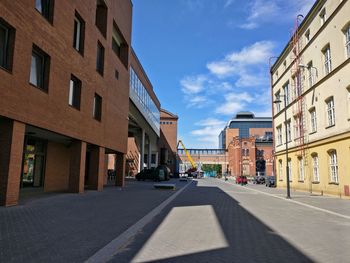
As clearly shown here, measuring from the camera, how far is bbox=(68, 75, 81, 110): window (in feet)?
62.1

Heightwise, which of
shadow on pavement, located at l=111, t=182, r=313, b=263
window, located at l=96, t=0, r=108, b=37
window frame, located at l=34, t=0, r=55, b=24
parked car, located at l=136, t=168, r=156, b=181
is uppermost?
window, located at l=96, t=0, r=108, b=37

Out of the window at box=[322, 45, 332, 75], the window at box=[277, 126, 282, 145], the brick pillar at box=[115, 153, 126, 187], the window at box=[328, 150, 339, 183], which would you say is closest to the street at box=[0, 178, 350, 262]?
the window at box=[328, 150, 339, 183]

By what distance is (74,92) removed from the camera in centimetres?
1948

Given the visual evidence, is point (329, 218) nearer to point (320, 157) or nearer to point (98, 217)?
point (98, 217)

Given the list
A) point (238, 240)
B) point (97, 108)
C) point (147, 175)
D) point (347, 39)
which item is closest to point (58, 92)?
point (97, 108)

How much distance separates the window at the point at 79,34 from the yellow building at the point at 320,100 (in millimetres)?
14690

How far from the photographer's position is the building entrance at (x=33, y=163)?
18334mm

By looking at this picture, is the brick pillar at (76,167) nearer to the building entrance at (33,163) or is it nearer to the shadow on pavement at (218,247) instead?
the building entrance at (33,163)

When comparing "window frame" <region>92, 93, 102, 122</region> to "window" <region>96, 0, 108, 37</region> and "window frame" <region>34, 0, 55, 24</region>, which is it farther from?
"window frame" <region>34, 0, 55, 24</region>

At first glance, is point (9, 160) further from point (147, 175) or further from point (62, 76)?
point (147, 175)

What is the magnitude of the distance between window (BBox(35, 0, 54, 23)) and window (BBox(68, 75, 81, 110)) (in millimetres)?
3803

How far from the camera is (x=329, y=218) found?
12.4 meters

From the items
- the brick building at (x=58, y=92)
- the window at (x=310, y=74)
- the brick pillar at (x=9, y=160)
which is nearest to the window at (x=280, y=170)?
the window at (x=310, y=74)

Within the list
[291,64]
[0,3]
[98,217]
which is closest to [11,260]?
[98,217]
